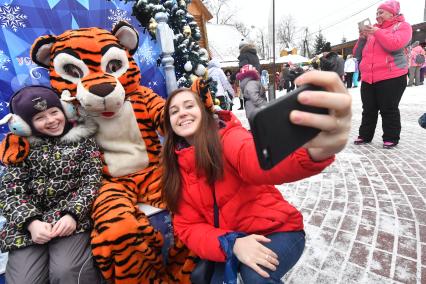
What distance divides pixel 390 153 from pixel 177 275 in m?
3.50

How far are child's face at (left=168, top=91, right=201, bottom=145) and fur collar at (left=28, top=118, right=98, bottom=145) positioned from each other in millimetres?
717

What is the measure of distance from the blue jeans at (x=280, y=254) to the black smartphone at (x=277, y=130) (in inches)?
28.1

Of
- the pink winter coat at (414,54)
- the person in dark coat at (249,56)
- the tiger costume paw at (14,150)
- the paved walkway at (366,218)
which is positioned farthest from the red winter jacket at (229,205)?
the pink winter coat at (414,54)

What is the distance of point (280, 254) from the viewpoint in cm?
137

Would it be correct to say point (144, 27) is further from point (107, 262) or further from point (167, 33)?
point (107, 262)

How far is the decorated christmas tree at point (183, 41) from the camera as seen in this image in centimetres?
310

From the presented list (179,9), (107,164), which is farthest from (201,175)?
(179,9)

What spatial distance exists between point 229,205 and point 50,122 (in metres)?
1.27

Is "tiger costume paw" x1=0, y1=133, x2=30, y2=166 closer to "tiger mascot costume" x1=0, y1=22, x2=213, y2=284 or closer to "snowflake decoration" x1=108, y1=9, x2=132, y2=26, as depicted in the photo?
"tiger mascot costume" x1=0, y1=22, x2=213, y2=284

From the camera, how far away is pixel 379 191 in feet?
9.60

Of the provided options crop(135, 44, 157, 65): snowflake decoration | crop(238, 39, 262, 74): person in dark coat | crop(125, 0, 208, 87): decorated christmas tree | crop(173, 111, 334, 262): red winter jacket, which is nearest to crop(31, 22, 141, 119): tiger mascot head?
crop(173, 111, 334, 262): red winter jacket

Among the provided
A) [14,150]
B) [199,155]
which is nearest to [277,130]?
[199,155]

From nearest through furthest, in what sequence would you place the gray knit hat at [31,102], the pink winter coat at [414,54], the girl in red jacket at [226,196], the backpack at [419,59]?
1. the girl in red jacket at [226,196]
2. the gray knit hat at [31,102]
3. the backpack at [419,59]
4. the pink winter coat at [414,54]

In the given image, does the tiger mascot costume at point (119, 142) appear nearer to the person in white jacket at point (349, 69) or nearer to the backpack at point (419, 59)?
the backpack at point (419, 59)
